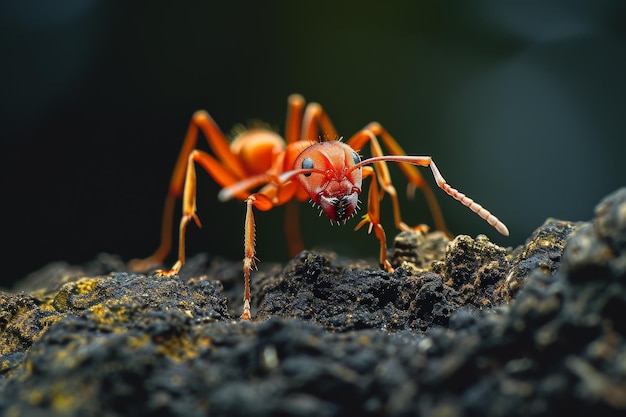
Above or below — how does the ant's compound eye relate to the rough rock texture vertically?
above

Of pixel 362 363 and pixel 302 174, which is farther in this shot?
pixel 302 174

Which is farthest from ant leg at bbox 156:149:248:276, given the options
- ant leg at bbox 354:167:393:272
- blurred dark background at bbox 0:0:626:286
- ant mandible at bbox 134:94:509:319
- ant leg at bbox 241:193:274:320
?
blurred dark background at bbox 0:0:626:286

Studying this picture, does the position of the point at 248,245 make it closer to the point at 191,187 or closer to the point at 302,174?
the point at 302,174

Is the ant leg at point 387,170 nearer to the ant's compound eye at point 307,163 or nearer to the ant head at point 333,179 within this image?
the ant head at point 333,179

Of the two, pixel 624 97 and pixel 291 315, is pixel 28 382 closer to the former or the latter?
pixel 291 315

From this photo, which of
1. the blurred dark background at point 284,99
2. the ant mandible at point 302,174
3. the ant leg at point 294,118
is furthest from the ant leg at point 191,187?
the blurred dark background at point 284,99

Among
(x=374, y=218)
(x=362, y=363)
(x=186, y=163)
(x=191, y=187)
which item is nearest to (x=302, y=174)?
(x=374, y=218)

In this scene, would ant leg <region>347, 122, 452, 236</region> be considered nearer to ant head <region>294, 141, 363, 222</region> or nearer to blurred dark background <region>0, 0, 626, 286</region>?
ant head <region>294, 141, 363, 222</region>
